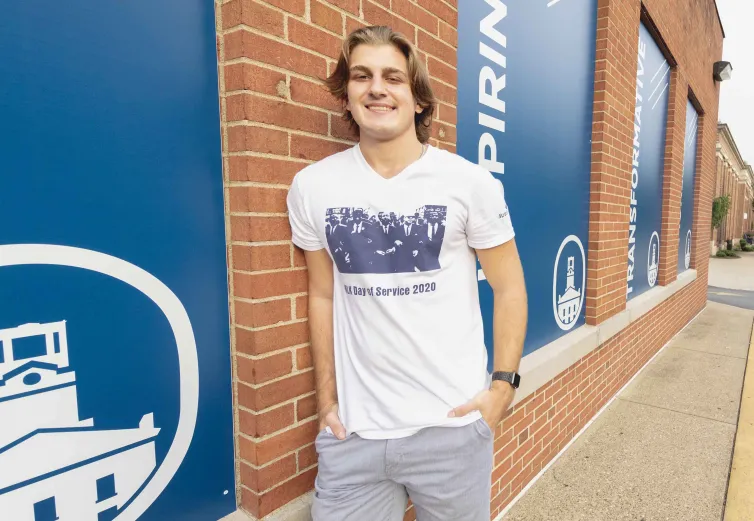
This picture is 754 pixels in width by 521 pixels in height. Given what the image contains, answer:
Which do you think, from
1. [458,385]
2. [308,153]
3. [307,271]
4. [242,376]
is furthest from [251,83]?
[458,385]

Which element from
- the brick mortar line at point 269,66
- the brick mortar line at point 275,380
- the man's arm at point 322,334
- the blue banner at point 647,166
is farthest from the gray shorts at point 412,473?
the blue banner at point 647,166

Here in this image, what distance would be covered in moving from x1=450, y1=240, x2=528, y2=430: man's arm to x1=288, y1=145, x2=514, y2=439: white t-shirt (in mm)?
102

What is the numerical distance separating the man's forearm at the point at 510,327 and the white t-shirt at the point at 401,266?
0.71ft

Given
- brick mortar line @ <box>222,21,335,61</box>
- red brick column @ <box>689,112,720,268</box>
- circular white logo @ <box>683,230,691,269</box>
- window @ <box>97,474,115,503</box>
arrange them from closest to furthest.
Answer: window @ <box>97,474,115,503</box>
brick mortar line @ <box>222,21,335,61</box>
circular white logo @ <box>683,230,691,269</box>
red brick column @ <box>689,112,720,268</box>

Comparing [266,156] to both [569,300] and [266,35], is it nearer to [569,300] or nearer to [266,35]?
[266,35]

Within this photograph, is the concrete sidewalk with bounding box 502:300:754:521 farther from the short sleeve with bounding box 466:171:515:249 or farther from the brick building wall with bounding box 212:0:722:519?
the short sleeve with bounding box 466:171:515:249

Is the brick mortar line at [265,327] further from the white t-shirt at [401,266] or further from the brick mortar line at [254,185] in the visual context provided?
the brick mortar line at [254,185]

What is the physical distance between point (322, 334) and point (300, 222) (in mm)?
418

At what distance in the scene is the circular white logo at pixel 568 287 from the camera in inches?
153

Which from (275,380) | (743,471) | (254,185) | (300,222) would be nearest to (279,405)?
(275,380)

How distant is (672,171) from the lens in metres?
6.90

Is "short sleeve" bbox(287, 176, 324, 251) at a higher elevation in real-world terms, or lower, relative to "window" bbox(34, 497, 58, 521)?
higher

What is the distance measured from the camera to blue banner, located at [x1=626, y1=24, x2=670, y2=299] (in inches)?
216

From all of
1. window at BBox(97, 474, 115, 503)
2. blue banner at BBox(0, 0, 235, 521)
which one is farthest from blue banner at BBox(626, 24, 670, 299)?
window at BBox(97, 474, 115, 503)
